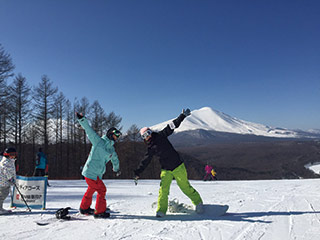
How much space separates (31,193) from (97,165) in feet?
6.87

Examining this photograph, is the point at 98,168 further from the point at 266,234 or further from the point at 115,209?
the point at 266,234

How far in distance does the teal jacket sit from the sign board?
5.47ft

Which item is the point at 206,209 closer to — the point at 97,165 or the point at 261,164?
the point at 97,165

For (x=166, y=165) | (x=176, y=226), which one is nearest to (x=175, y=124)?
(x=166, y=165)

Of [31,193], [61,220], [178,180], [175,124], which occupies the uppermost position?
[175,124]

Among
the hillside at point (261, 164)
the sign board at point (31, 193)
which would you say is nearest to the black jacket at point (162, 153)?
the sign board at point (31, 193)

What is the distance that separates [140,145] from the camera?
39.0 m

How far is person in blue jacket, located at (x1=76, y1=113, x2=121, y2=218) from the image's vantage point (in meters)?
4.19

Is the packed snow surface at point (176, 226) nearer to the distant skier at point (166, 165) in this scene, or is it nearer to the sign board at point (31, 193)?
the sign board at point (31, 193)

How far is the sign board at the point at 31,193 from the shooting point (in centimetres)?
500

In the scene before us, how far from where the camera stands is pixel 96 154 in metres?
4.29

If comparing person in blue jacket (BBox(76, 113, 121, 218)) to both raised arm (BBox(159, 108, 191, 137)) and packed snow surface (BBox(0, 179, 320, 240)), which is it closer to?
packed snow surface (BBox(0, 179, 320, 240))

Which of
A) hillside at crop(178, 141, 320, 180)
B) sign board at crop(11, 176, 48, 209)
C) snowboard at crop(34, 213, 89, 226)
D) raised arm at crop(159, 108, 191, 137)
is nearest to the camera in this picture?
snowboard at crop(34, 213, 89, 226)

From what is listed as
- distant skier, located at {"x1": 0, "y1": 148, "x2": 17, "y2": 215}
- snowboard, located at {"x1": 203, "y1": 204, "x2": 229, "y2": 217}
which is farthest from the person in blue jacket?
snowboard, located at {"x1": 203, "y1": 204, "x2": 229, "y2": 217}
